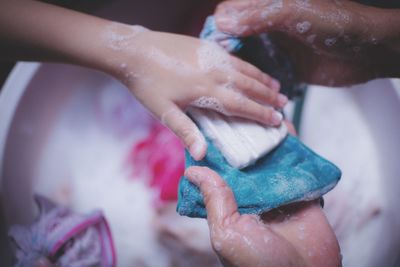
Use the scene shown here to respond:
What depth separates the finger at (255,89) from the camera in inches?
31.7

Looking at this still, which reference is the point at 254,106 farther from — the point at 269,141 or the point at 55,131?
the point at 55,131

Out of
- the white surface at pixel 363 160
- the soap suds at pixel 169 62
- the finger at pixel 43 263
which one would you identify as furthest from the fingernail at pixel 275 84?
the finger at pixel 43 263

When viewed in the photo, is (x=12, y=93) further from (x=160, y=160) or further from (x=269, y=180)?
(x=269, y=180)

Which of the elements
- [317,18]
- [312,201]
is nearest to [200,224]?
[312,201]

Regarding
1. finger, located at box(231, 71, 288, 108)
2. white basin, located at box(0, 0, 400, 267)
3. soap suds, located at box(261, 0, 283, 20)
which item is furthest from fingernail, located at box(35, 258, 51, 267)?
soap suds, located at box(261, 0, 283, 20)

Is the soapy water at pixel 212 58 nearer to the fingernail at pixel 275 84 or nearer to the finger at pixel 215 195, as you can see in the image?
the fingernail at pixel 275 84

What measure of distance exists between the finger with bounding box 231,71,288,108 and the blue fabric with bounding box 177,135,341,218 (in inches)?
4.8

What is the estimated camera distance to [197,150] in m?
0.70

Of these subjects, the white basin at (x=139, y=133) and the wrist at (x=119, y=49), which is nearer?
the wrist at (x=119, y=49)

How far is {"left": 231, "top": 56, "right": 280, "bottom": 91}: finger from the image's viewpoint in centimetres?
83

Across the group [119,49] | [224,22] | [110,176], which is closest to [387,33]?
[224,22]

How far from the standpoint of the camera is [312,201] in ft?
2.49

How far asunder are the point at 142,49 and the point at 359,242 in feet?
2.68

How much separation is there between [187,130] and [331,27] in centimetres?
39
